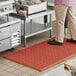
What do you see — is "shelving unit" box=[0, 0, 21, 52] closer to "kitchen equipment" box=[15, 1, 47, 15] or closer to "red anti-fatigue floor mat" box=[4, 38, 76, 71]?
"red anti-fatigue floor mat" box=[4, 38, 76, 71]

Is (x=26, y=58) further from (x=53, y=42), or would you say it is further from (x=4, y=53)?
(x=53, y=42)

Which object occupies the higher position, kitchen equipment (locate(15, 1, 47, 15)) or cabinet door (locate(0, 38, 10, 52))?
kitchen equipment (locate(15, 1, 47, 15))

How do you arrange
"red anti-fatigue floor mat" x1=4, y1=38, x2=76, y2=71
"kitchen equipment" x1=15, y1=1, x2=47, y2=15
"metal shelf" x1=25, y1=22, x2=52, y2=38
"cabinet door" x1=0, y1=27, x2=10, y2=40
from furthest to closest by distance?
"metal shelf" x1=25, y1=22, x2=52, y2=38, "kitchen equipment" x1=15, y1=1, x2=47, y2=15, "cabinet door" x1=0, y1=27, x2=10, y2=40, "red anti-fatigue floor mat" x1=4, y1=38, x2=76, y2=71

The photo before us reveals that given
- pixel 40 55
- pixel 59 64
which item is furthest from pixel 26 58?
pixel 59 64

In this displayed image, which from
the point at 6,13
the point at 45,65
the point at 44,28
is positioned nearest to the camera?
the point at 45,65

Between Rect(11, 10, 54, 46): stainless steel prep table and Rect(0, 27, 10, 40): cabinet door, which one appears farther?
Rect(11, 10, 54, 46): stainless steel prep table

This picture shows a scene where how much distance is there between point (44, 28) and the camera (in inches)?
201

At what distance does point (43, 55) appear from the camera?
171 inches

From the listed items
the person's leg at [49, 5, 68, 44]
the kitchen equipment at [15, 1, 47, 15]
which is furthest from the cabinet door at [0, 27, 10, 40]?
the person's leg at [49, 5, 68, 44]

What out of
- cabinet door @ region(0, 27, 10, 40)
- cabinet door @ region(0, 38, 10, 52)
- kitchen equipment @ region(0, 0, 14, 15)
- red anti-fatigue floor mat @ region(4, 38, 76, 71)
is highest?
kitchen equipment @ region(0, 0, 14, 15)

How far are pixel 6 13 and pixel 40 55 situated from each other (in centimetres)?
84

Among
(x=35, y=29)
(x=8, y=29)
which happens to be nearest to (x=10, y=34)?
(x=8, y=29)

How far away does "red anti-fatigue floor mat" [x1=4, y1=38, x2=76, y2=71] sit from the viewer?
4055 millimetres

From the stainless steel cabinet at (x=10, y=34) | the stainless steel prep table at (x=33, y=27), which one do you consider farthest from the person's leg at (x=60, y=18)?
the stainless steel cabinet at (x=10, y=34)
